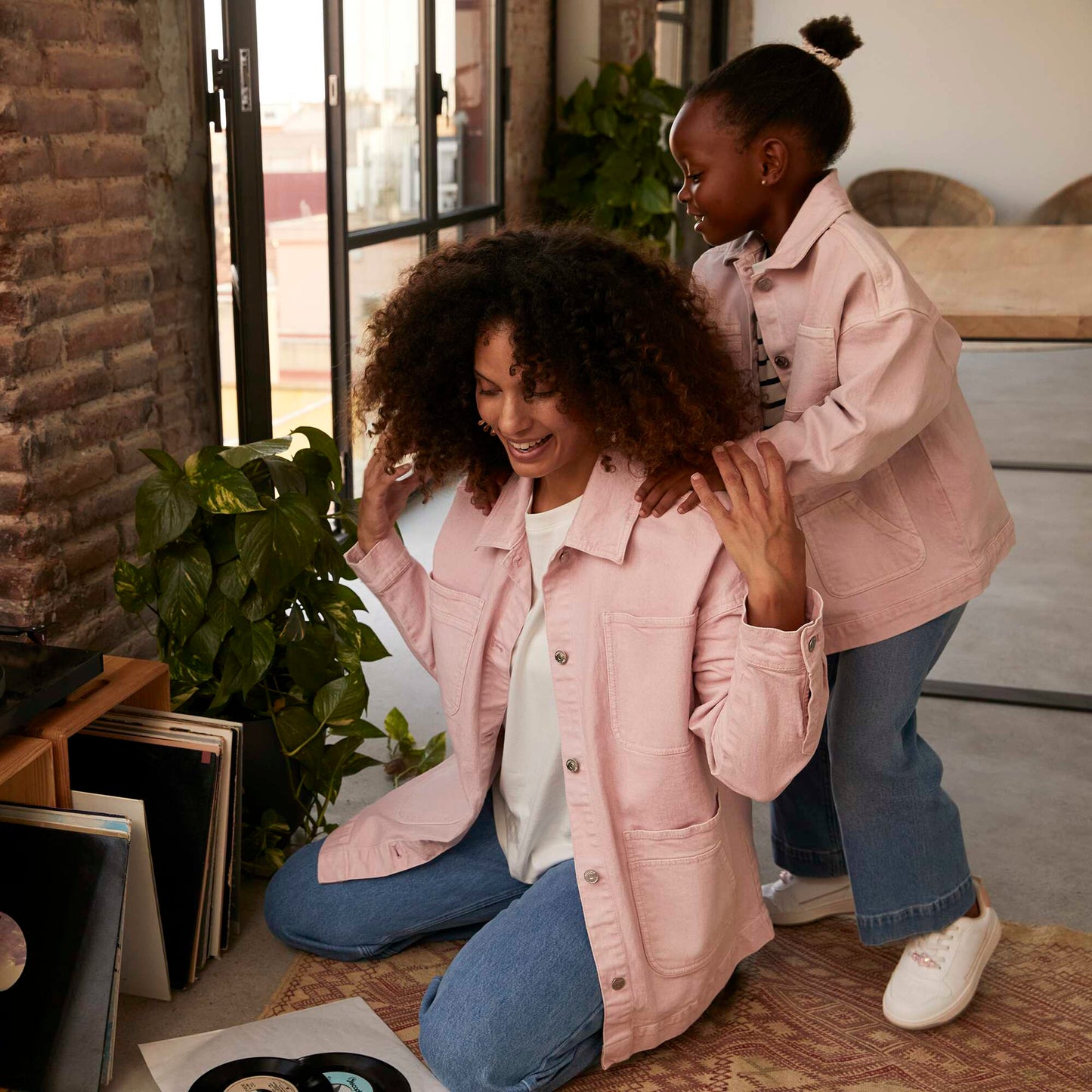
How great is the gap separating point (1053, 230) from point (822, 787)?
2272mm

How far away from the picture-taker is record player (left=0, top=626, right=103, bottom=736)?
1.62 meters

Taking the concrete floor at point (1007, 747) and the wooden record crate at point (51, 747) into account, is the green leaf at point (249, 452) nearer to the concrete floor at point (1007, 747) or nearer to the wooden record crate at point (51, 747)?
the wooden record crate at point (51, 747)

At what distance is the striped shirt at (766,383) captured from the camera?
5.93 feet

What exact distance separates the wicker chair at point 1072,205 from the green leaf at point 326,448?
7257 mm

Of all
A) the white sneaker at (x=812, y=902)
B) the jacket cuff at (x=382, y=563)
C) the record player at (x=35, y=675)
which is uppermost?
the jacket cuff at (x=382, y=563)

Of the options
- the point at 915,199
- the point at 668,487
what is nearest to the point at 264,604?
the point at 668,487

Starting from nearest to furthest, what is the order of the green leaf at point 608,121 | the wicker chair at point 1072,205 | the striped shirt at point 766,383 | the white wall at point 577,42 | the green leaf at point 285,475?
the striped shirt at point 766,383, the green leaf at point 285,475, the green leaf at point 608,121, the white wall at point 577,42, the wicker chair at point 1072,205

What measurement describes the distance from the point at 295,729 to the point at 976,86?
7923mm

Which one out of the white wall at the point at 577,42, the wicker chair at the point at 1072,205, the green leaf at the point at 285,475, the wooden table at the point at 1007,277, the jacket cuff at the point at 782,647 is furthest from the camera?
the wicker chair at the point at 1072,205

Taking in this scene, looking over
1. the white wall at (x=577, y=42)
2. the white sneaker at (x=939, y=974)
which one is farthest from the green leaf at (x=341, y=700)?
the white wall at (x=577, y=42)

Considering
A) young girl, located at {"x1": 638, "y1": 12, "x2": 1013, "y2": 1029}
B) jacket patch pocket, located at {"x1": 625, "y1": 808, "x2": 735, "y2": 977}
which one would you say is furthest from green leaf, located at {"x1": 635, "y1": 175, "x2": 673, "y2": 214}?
jacket patch pocket, located at {"x1": 625, "y1": 808, "x2": 735, "y2": 977}

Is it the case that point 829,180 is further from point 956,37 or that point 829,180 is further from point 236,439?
point 956,37

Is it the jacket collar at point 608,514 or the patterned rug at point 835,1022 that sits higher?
the jacket collar at point 608,514

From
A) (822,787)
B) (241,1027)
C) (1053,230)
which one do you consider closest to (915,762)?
(822,787)
